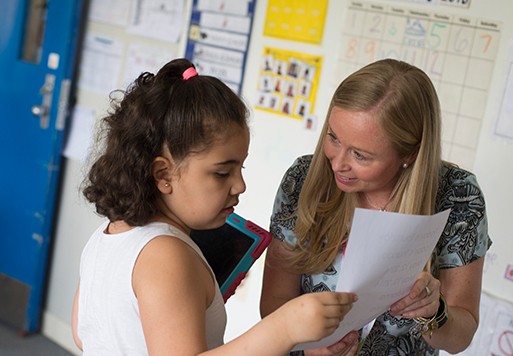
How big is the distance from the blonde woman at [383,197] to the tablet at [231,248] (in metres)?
0.14

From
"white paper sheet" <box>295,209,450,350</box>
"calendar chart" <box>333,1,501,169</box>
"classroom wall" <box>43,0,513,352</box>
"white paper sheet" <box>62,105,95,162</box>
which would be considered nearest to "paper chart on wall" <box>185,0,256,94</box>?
"classroom wall" <box>43,0,513,352</box>

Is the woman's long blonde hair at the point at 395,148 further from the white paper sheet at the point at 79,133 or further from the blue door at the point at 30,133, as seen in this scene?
the blue door at the point at 30,133

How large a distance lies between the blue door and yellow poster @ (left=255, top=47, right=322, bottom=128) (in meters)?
1.08

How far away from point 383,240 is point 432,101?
0.47m

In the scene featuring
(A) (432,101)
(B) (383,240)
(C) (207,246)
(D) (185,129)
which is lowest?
(C) (207,246)

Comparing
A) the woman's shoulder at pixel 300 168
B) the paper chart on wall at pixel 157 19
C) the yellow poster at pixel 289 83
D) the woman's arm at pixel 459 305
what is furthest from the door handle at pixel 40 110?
the woman's arm at pixel 459 305

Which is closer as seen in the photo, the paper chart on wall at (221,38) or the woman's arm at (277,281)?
the woman's arm at (277,281)

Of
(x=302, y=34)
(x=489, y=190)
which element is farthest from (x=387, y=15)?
(x=489, y=190)

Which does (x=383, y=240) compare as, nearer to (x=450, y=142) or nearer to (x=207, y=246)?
(x=207, y=246)

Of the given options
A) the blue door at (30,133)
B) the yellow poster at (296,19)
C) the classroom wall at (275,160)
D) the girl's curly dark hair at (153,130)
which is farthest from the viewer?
the blue door at (30,133)

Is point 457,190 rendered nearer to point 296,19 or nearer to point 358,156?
point 358,156

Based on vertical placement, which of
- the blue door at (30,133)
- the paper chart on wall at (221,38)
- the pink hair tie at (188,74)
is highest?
the paper chart on wall at (221,38)

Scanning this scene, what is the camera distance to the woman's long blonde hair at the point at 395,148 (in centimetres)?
139

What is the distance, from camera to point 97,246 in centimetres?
118
